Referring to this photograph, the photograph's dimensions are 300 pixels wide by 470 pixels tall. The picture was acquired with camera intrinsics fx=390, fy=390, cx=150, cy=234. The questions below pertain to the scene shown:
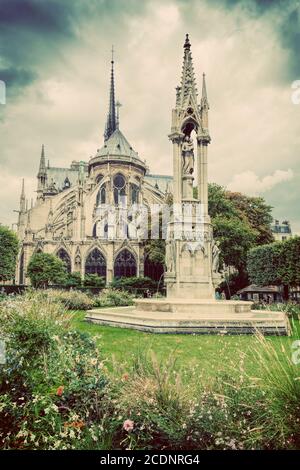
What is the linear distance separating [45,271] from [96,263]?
36.0ft

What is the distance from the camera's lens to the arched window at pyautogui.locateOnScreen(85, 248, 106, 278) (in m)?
52.6

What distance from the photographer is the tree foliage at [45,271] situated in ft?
140

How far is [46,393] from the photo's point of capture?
4.06 m

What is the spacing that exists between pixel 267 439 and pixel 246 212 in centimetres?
3937

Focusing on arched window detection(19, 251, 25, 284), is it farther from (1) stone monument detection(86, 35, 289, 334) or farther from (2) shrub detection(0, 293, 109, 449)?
(2) shrub detection(0, 293, 109, 449)

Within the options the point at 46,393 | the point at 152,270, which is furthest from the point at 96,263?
the point at 46,393

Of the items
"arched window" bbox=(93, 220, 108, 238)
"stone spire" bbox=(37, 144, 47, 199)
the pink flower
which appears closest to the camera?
the pink flower

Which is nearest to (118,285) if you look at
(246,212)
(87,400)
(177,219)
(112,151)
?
(246,212)

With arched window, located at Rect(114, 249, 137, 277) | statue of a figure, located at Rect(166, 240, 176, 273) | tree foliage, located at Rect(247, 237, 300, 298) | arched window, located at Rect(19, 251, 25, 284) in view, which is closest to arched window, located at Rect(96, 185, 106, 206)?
arched window, located at Rect(114, 249, 137, 277)

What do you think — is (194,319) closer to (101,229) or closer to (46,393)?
(46,393)

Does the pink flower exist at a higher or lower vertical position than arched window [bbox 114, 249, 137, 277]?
lower

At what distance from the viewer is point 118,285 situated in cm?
4572

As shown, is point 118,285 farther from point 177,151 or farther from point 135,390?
point 135,390

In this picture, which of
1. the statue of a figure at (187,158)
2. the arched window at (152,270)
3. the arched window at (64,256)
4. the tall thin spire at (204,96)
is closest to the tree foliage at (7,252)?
the arched window at (64,256)
